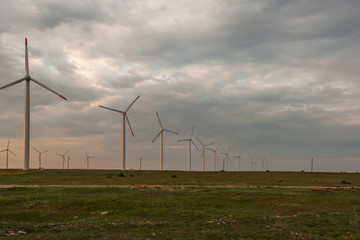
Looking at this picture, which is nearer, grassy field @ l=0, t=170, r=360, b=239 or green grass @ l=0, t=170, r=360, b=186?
grassy field @ l=0, t=170, r=360, b=239

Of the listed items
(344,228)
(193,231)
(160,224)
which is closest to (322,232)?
(344,228)

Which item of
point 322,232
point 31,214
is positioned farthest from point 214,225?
point 31,214

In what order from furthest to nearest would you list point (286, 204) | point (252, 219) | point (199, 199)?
1. point (199, 199)
2. point (286, 204)
3. point (252, 219)

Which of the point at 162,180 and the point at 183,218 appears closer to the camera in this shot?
the point at 183,218

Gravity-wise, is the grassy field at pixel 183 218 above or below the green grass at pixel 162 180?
above

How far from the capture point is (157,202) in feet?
133

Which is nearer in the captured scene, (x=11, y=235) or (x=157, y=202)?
(x=11, y=235)

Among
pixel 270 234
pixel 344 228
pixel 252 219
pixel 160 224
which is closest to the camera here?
pixel 270 234

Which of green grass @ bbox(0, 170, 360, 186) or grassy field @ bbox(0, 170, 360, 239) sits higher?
grassy field @ bbox(0, 170, 360, 239)

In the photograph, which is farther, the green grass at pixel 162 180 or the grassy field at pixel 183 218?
the green grass at pixel 162 180

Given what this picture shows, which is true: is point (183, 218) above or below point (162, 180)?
above

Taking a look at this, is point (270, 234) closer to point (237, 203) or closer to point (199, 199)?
point (237, 203)

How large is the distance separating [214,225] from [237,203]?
14021 mm

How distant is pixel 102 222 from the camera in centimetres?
2925
